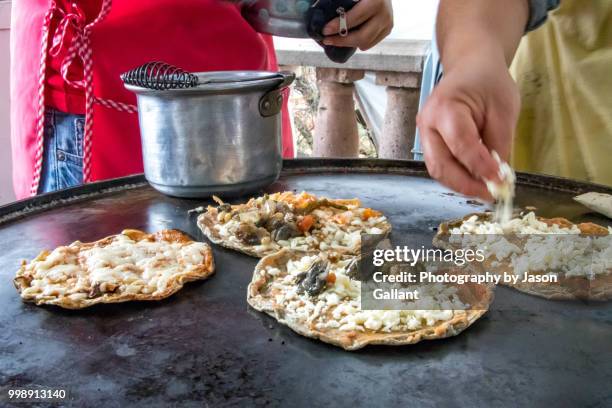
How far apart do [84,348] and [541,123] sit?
1.74m

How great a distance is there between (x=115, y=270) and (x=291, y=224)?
550 millimetres

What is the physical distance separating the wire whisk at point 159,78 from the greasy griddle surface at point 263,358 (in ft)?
2.05

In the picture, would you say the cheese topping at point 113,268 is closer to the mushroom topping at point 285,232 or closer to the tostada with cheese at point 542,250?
the mushroom topping at point 285,232

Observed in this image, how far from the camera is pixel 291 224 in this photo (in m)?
1.83

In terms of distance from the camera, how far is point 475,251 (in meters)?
1.72

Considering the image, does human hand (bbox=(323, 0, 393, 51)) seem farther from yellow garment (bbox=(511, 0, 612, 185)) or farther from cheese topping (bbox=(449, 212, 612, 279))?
cheese topping (bbox=(449, 212, 612, 279))

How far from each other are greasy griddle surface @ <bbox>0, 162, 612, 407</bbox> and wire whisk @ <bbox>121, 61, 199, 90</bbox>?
62cm

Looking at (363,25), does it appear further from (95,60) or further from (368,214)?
(95,60)

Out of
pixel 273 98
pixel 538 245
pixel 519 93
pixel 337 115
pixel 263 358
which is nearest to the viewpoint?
pixel 263 358

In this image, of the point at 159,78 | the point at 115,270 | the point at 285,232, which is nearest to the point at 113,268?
the point at 115,270

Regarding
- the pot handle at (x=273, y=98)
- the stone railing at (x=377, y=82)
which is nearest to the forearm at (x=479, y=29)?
the pot handle at (x=273, y=98)

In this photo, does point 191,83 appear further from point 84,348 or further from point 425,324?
point 425,324

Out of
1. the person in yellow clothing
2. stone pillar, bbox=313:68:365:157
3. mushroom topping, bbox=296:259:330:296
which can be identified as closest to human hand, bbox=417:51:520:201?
the person in yellow clothing

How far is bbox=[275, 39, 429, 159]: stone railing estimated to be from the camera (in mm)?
3561
